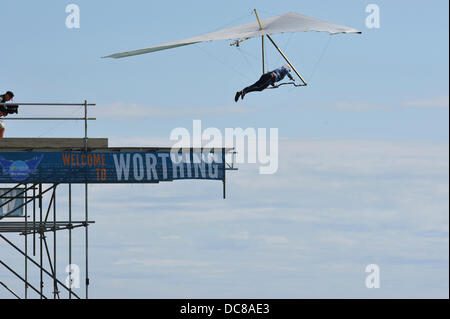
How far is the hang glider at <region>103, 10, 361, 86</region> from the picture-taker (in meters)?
44.2

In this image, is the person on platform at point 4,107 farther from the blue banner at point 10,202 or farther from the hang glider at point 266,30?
the hang glider at point 266,30

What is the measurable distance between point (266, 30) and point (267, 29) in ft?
0.76

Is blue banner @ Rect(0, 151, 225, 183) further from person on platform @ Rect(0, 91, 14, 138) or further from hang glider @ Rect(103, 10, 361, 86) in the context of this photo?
hang glider @ Rect(103, 10, 361, 86)

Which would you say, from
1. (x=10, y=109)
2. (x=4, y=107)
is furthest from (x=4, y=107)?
(x=10, y=109)

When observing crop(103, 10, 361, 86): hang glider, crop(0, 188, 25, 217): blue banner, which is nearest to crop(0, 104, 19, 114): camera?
crop(0, 188, 25, 217): blue banner

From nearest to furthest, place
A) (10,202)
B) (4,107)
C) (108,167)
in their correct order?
(108,167) → (4,107) → (10,202)

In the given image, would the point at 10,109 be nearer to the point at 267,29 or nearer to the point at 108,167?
the point at 108,167

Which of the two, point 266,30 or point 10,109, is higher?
point 266,30

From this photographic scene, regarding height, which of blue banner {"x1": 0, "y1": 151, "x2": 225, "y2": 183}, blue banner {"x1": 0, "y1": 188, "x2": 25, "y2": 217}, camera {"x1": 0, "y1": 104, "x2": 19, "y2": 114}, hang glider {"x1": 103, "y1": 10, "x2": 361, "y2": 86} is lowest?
blue banner {"x1": 0, "y1": 188, "x2": 25, "y2": 217}

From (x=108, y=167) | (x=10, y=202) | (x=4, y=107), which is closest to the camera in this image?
(x=108, y=167)

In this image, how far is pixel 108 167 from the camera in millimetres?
40469

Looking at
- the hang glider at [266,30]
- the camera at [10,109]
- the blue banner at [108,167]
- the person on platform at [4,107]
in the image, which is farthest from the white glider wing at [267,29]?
the blue banner at [108,167]

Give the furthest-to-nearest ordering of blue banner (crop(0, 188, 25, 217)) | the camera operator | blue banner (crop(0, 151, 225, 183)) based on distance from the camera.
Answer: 1. blue banner (crop(0, 188, 25, 217))
2. the camera operator
3. blue banner (crop(0, 151, 225, 183))
